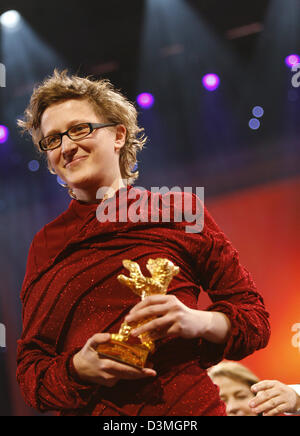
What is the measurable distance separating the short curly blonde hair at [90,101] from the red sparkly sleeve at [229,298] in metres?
0.38

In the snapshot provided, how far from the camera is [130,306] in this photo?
1125mm

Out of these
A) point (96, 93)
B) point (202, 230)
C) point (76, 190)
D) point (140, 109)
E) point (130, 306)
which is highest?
Answer: point (140, 109)

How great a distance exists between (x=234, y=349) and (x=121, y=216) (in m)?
0.42

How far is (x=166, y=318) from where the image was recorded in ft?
3.10

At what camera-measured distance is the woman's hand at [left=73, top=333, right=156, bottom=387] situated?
948 millimetres

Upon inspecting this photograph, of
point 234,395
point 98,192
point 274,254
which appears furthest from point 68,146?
point 274,254

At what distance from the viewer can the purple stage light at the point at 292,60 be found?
3.75 metres

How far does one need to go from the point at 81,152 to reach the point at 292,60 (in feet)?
9.81

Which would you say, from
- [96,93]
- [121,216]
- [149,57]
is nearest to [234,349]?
[121,216]

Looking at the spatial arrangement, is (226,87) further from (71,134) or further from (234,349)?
(234,349)

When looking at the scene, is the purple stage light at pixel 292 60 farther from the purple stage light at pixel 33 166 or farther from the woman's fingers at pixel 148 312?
the woman's fingers at pixel 148 312

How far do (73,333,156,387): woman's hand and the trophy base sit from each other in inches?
0.4

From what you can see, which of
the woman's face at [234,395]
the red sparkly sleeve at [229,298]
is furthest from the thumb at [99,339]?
the woman's face at [234,395]

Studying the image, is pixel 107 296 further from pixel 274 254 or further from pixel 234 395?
pixel 274 254
